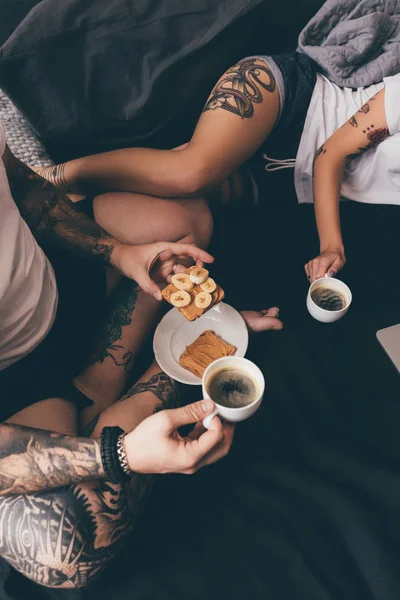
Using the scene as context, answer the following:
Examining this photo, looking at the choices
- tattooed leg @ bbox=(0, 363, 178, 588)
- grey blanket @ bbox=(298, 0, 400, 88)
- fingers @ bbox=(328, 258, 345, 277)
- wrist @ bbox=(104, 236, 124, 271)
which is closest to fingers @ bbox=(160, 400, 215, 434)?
tattooed leg @ bbox=(0, 363, 178, 588)

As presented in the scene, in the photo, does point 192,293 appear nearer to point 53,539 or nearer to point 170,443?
point 170,443

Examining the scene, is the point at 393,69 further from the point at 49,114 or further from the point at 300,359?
the point at 49,114

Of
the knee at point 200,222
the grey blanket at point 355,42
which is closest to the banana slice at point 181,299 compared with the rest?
the knee at point 200,222

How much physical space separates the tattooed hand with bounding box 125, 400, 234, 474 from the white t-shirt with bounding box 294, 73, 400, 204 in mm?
979

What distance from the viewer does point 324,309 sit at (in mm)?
1202

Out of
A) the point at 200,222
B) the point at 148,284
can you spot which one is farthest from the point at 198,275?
the point at 200,222

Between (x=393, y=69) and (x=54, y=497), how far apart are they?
1551 mm

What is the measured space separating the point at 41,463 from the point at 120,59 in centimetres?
118

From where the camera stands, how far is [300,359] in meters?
1.24

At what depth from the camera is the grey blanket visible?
1.36 metres

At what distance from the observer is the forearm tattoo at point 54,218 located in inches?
45.5

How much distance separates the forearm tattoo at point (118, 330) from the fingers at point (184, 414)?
17.3 inches

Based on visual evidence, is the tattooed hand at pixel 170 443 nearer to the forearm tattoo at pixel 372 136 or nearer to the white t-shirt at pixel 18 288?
the white t-shirt at pixel 18 288

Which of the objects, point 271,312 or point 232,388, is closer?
point 232,388
